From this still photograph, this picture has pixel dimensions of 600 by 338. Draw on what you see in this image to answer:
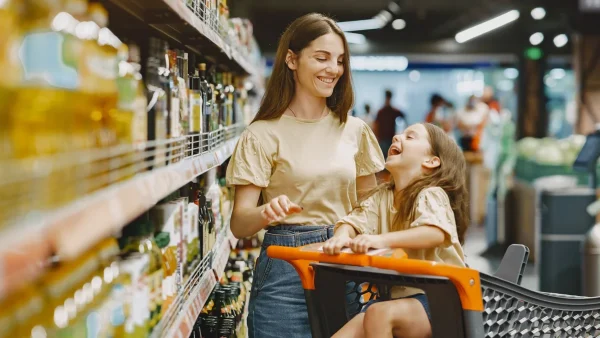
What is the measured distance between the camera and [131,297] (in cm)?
158

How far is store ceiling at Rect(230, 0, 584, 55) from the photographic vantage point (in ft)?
40.9

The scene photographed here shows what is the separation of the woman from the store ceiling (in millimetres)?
9107

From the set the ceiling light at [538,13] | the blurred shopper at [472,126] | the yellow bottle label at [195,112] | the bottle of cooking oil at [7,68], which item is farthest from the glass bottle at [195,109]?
the ceiling light at [538,13]

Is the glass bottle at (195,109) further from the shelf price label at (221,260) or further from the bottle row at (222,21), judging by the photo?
the shelf price label at (221,260)

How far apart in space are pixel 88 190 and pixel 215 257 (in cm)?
178

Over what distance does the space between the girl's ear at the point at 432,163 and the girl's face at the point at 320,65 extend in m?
0.40

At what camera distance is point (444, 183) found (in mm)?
2328

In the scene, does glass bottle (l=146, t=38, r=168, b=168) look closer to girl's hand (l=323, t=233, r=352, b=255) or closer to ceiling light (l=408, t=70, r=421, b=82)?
girl's hand (l=323, t=233, r=352, b=255)

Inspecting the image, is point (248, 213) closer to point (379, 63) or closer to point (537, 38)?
point (537, 38)

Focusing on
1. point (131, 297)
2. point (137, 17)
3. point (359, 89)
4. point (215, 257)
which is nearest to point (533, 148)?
point (215, 257)

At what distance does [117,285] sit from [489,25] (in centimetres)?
1411

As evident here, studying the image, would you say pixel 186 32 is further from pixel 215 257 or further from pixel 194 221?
pixel 215 257

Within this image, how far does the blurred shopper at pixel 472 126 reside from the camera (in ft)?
36.2

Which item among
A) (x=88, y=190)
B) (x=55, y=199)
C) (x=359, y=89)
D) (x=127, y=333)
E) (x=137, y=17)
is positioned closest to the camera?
(x=55, y=199)
